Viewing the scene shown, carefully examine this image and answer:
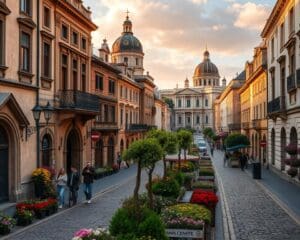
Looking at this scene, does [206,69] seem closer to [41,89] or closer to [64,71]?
[64,71]

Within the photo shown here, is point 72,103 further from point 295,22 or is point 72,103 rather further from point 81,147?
point 295,22

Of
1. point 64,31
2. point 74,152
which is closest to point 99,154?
point 74,152

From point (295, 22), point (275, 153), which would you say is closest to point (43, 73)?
point (295, 22)

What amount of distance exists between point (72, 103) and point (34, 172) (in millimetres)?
5727

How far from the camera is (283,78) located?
3356cm

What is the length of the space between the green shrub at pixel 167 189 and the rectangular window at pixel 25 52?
8.54 m

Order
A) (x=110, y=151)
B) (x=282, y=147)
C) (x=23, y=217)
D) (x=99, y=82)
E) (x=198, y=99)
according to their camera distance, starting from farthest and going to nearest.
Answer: (x=198, y=99) → (x=110, y=151) → (x=99, y=82) → (x=282, y=147) → (x=23, y=217)

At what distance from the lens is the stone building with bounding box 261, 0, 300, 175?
28.3 m

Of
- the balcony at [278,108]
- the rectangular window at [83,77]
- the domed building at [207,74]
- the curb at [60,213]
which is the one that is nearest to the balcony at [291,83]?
the balcony at [278,108]

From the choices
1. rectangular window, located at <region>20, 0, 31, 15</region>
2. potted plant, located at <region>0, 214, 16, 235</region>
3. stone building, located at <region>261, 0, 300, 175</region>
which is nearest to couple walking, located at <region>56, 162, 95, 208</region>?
potted plant, located at <region>0, 214, 16, 235</region>

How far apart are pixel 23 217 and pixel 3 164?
17.8 feet

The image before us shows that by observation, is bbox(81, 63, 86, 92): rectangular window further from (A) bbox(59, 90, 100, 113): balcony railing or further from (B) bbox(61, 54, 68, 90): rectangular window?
(B) bbox(61, 54, 68, 90): rectangular window

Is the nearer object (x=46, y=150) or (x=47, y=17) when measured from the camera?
(x=47, y=17)

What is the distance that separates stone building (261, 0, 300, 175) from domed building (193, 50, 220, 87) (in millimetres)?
128093
